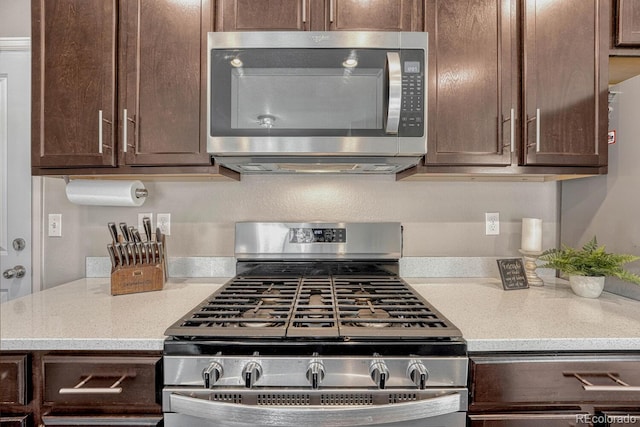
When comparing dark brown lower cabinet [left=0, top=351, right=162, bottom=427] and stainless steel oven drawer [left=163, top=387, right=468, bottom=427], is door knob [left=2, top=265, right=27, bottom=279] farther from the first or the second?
stainless steel oven drawer [left=163, top=387, right=468, bottom=427]

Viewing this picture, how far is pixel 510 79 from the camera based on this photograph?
138 centimetres

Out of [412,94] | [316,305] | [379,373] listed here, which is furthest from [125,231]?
[412,94]

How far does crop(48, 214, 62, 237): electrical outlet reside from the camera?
1.74 m

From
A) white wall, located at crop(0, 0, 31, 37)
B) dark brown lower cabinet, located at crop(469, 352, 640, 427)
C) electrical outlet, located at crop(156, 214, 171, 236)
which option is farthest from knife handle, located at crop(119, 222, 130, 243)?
dark brown lower cabinet, located at crop(469, 352, 640, 427)

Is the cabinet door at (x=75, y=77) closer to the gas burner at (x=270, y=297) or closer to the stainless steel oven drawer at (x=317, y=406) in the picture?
the gas burner at (x=270, y=297)

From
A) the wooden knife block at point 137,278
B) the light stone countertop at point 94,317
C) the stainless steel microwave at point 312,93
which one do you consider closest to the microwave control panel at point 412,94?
the stainless steel microwave at point 312,93

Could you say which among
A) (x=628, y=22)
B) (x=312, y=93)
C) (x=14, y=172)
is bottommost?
(x=14, y=172)

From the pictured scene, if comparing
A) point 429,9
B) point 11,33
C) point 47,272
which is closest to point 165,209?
point 47,272

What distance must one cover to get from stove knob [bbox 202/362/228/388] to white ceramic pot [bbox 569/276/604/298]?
1.37 metres

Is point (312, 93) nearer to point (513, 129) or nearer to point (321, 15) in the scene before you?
point (321, 15)

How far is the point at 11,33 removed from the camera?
1.77m

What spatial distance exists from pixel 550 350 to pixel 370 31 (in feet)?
3.97

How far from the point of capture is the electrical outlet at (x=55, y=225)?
1.74 metres

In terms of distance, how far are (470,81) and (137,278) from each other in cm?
153
